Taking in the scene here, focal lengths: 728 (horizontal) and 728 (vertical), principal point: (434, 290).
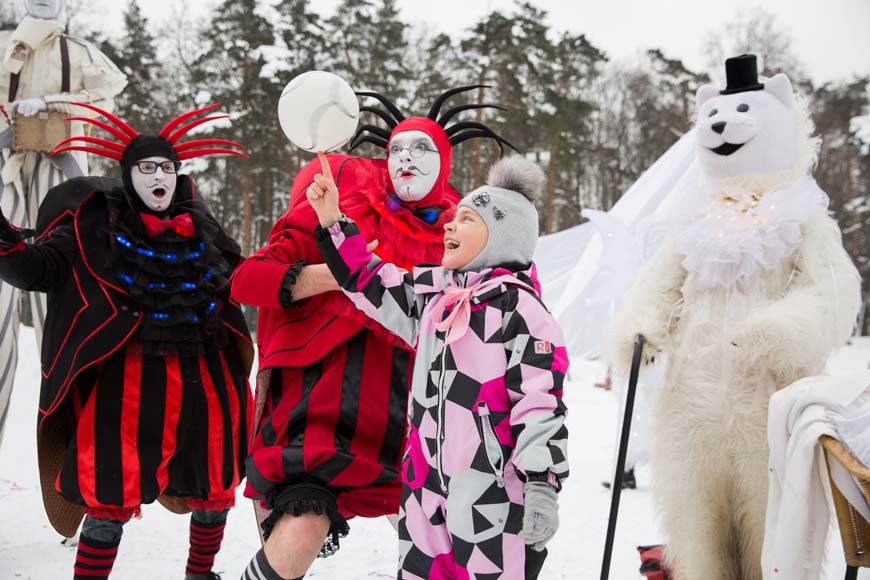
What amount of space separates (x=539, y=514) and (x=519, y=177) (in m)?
0.96

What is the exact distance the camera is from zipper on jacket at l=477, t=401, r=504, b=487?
1852 millimetres

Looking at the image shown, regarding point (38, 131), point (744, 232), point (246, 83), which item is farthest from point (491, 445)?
point (246, 83)

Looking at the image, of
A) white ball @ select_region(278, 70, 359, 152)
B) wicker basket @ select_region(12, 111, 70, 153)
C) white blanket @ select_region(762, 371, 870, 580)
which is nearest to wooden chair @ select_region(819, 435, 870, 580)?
white blanket @ select_region(762, 371, 870, 580)

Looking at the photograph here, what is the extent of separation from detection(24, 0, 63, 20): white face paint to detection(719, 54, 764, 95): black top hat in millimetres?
3639

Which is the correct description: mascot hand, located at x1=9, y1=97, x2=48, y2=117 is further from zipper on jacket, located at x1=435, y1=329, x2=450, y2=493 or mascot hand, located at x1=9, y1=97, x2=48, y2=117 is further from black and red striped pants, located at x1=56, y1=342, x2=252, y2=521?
zipper on jacket, located at x1=435, y1=329, x2=450, y2=493

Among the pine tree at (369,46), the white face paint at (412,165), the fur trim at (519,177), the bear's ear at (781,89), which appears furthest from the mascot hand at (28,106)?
the pine tree at (369,46)

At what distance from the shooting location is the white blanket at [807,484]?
6.68 ft

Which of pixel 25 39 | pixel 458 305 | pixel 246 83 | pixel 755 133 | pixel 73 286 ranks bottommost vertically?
pixel 458 305

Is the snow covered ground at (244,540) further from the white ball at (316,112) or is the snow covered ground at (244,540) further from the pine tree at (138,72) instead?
the pine tree at (138,72)

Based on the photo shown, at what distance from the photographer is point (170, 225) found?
9.07 ft

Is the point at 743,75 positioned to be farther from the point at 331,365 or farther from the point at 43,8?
the point at 43,8

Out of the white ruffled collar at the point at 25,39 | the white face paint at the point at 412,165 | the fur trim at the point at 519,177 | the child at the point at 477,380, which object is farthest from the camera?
the white ruffled collar at the point at 25,39

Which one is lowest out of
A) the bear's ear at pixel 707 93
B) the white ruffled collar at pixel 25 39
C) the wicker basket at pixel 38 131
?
the bear's ear at pixel 707 93

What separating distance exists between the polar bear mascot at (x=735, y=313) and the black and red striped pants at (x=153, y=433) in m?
1.61
